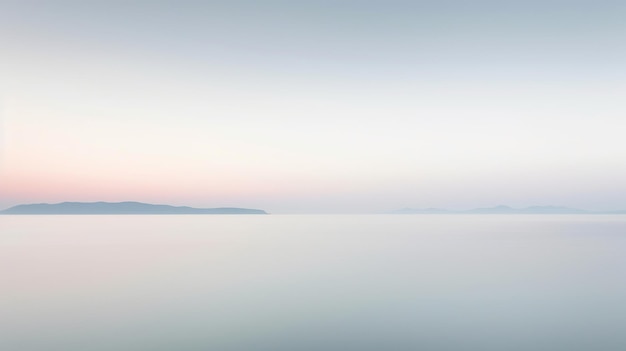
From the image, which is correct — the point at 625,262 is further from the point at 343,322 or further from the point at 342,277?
the point at 343,322

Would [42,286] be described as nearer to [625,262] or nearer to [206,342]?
[206,342]

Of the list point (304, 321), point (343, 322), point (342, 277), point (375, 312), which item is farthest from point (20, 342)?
point (342, 277)

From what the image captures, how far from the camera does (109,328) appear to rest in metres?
11.7

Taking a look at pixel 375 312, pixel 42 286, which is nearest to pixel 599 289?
pixel 375 312

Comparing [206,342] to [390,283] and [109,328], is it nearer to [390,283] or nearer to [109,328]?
[109,328]

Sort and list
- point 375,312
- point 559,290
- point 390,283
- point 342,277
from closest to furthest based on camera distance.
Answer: point 375,312 → point 559,290 → point 390,283 → point 342,277

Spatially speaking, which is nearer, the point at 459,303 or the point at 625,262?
the point at 459,303

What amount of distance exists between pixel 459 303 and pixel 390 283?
3741 millimetres

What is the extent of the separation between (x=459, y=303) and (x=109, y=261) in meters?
19.6

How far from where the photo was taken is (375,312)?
13.4 m

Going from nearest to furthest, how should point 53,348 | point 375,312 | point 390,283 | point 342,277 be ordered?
1. point 53,348
2. point 375,312
3. point 390,283
4. point 342,277

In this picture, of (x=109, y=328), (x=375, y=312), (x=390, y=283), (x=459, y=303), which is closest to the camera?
(x=109, y=328)

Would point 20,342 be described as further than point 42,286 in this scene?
No

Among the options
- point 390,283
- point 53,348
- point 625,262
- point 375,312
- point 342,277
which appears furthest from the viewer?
point 625,262
